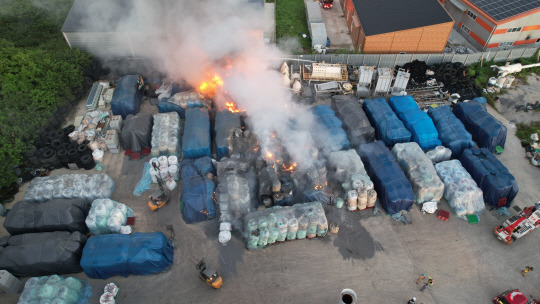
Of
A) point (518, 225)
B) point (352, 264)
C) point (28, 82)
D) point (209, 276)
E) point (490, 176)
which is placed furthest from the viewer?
point (28, 82)

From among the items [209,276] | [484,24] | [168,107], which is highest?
[484,24]

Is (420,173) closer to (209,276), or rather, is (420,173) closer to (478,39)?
(209,276)

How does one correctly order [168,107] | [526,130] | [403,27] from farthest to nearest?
[403,27], [168,107], [526,130]

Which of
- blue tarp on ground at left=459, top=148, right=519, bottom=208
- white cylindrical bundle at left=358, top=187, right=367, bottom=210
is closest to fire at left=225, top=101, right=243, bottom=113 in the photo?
white cylindrical bundle at left=358, top=187, right=367, bottom=210

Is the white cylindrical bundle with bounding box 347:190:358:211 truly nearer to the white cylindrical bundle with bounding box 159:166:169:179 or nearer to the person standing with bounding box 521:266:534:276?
the person standing with bounding box 521:266:534:276

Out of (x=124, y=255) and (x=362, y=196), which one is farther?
(x=362, y=196)

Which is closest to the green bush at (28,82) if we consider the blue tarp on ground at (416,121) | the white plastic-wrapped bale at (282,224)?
the white plastic-wrapped bale at (282,224)

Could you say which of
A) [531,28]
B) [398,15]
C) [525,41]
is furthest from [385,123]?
[531,28]
